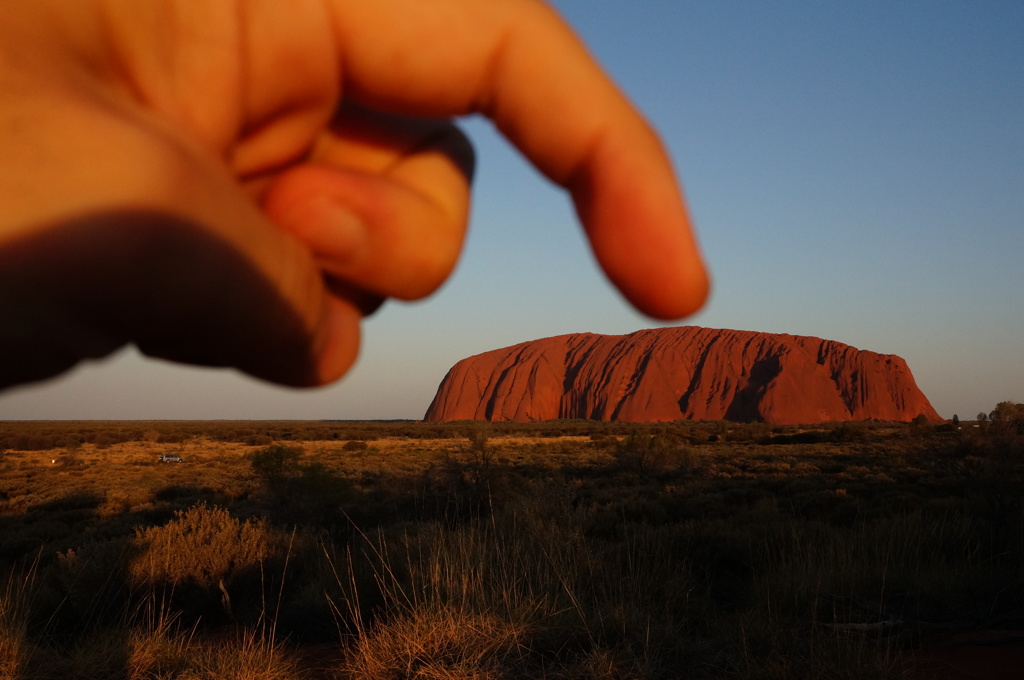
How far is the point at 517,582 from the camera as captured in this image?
7.30 metres

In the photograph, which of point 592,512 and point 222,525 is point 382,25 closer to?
point 222,525

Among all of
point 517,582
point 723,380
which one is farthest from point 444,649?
point 723,380

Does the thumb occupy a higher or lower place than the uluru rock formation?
lower

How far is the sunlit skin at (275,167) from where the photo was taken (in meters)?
0.33

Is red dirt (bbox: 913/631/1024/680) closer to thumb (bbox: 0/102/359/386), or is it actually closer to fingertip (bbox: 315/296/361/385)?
fingertip (bbox: 315/296/361/385)

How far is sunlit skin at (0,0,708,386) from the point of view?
33cm

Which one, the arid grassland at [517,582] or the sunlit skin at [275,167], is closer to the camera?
the sunlit skin at [275,167]

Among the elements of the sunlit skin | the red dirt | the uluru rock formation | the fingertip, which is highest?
the uluru rock formation

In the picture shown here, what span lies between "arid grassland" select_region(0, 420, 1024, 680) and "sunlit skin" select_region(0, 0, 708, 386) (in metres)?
5.75

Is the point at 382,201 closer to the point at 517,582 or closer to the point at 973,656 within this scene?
the point at 517,582

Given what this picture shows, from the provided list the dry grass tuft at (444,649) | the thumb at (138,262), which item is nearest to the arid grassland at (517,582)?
the dry grass tuft at (444,649)

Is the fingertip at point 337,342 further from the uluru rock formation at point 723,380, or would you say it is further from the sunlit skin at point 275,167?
the uluru rock formation at point 723,380

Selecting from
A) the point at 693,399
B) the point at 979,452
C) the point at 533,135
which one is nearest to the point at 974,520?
the point at 979,452

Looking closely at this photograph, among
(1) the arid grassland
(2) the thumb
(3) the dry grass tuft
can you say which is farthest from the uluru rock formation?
(2) the thumb
